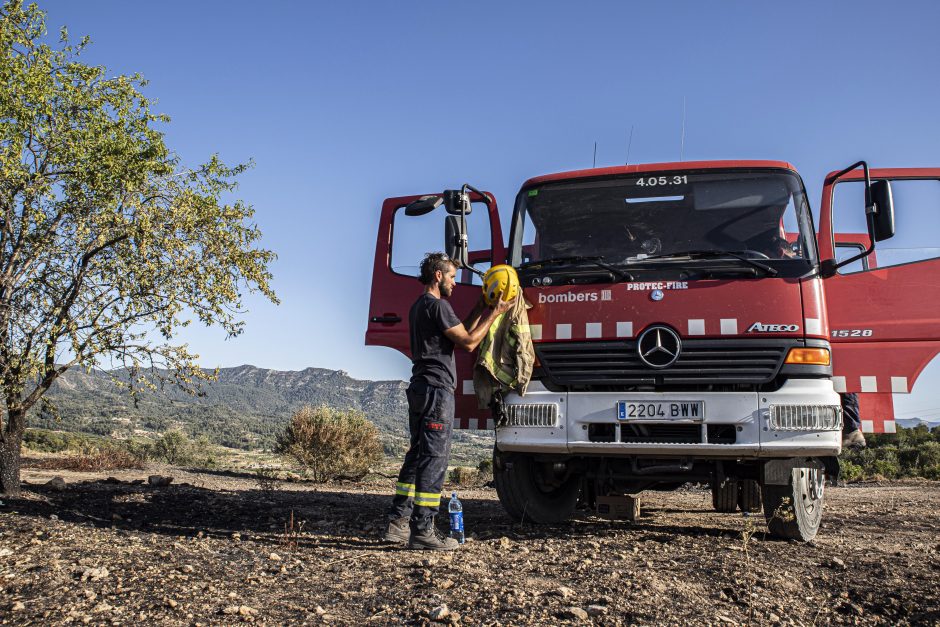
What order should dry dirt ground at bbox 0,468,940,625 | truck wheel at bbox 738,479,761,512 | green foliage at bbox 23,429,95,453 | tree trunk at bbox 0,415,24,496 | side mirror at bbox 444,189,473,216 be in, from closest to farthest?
dry dirt ground at bbox 0,468,940,625
side mirror at bbox 444,189,473,216
truck wheel at bbox 738,479,761,512
tree trunk at bbox 0,415,24,496
green foliage at bbox 23,429,95,453

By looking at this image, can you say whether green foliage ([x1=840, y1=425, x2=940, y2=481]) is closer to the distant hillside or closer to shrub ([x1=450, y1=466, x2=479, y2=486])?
shrub ([x1=450, y1=466, x2=479, y2=486])

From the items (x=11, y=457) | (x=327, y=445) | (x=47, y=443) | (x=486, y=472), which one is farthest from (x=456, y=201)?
(x=47, y=443)

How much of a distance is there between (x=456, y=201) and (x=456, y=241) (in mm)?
340

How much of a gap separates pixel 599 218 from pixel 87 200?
5.72m

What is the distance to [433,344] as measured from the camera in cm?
541

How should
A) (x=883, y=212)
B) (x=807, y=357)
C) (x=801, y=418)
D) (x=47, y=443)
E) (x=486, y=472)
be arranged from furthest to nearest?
1. (x=47, y=443)
2. (x=486, y=472)
3. (x=883, y=212)
4. (x=807, y=357)
5. (x=801, y=418)

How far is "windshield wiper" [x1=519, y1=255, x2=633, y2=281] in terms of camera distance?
574 cm

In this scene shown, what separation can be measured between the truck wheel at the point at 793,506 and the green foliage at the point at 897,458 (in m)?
11.6

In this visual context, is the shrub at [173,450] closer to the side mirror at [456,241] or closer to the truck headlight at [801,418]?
the side mirror at [456,241]

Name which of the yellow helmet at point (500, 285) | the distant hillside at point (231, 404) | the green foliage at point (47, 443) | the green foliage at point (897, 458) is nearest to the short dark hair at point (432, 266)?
the yellow helmet at point (500, 285)

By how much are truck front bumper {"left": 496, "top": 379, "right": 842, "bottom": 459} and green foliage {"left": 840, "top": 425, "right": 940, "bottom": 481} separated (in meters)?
12.5

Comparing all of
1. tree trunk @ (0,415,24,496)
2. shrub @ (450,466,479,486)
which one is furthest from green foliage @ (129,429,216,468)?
tree trunk @ (0,415,24,496)

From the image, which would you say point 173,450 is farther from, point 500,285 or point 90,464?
point 500,285

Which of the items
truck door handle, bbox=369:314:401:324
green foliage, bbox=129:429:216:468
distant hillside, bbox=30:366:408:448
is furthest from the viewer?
distant hillside, bbox=30:366:408:448
